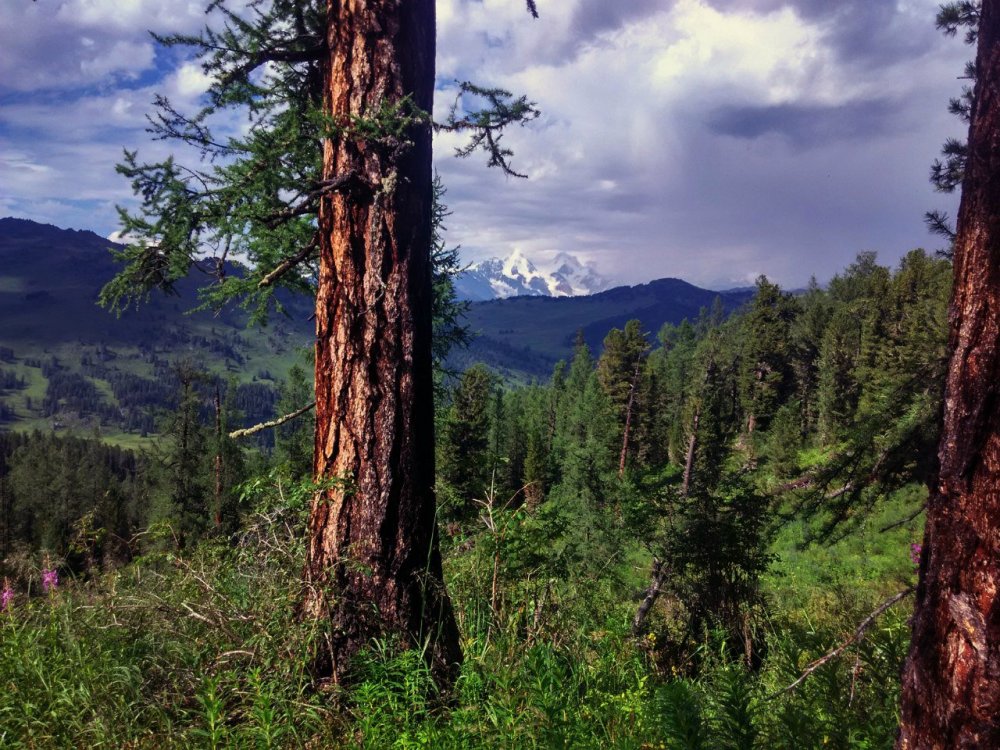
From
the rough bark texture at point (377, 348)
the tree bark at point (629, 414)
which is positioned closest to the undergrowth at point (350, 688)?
the rough bark texture at point (377, 348)

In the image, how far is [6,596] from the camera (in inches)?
146

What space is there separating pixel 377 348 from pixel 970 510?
3.17 meters

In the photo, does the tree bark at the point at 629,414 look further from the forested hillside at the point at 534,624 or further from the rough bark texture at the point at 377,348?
the rough bark texture at the point at 377,348

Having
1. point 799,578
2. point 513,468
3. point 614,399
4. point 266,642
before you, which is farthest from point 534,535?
point 513,468

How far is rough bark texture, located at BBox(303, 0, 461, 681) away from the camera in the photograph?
3.71 metres

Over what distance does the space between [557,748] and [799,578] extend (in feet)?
87.2

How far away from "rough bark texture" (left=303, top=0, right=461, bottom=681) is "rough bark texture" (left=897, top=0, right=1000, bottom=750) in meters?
2.48

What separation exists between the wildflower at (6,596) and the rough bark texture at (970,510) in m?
4.95

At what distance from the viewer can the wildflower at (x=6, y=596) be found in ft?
11.9

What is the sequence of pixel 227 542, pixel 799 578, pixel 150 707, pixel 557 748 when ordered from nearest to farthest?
Result: pixel 557 748
pixel 150 707
pixel 227 542
pixel 799 578

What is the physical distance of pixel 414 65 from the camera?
3.90 m

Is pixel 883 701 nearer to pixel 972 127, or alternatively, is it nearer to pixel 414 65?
pixel 972 127

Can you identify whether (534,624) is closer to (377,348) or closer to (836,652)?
(836,652)

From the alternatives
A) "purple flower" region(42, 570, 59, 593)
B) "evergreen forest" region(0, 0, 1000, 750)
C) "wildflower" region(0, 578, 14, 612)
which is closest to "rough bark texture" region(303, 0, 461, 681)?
"evergreen forest" region(0, 0, 1000, 750)
